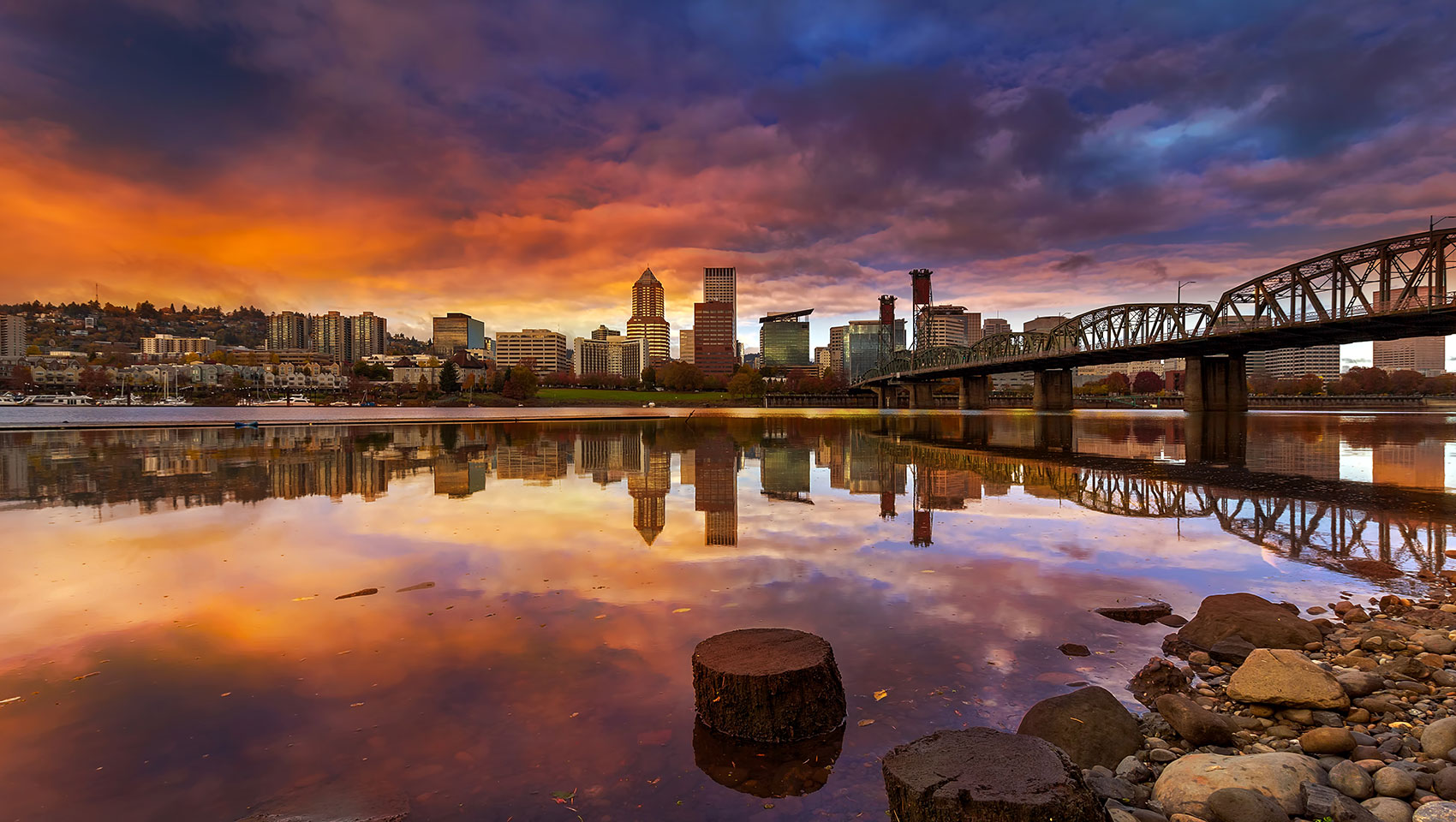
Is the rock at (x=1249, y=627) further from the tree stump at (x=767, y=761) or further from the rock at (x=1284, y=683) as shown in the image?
the tree stump at (x=767, y=761)

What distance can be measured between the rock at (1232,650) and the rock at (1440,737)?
1743 millimetres

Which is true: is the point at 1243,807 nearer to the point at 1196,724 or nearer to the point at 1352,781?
the point at 1352,781

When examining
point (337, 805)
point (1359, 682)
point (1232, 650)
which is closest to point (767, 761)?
point (337, 805)

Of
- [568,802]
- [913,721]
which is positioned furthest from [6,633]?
[913,721]

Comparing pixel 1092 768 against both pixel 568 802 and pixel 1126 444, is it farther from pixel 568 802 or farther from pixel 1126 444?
pixel 1126 444

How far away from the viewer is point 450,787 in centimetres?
505

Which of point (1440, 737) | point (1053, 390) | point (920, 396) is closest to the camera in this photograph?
point (1440, 737)

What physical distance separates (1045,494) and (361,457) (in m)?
28.9

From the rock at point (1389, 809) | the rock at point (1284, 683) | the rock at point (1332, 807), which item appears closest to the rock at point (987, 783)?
the rock at point (1332, 807)

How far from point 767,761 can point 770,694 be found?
0.52 meters

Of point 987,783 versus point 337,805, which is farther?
point 337,805

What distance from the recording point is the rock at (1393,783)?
15.2 ft

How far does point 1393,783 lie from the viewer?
4664 mm

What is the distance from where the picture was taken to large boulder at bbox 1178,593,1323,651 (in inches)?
302
